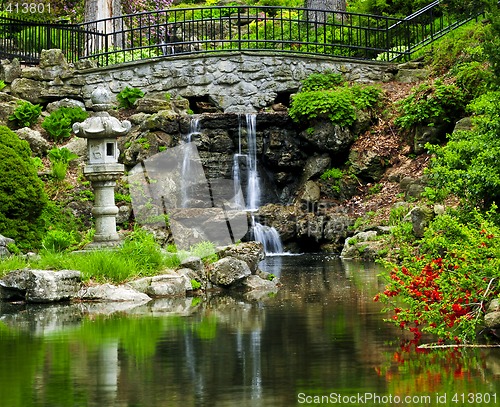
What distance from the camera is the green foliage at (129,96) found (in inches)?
955

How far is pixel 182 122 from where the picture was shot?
74.8 ft

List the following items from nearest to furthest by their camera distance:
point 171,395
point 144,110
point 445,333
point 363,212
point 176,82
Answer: point 171,395
point 445,333
point 363,212
point 144,110
point 176,82

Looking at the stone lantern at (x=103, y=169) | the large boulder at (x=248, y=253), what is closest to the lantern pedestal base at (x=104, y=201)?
the stone lantern at (x=103, y=169)

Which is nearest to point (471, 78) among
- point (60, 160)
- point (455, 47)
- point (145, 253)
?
Result: point (455, 47)

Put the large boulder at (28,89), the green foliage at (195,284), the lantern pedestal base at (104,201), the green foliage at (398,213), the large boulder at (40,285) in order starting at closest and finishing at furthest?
the large boulder at (40,285), the green foliage at (195,284), the lantern pedestal base at (104,201), the green foliage at (398,213), the large boulder at (28,89)

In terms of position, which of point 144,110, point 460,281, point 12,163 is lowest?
point 460,281

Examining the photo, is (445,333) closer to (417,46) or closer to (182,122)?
(182,122)

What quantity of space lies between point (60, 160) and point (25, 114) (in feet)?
6.69

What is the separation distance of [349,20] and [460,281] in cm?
1925

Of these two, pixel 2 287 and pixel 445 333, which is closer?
pixel 445 333

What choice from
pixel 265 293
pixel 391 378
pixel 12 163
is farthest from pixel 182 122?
pixel 391 378

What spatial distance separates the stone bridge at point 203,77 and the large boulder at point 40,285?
11.4 m

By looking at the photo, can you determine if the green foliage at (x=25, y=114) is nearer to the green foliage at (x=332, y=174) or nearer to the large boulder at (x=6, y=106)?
the large boulder at (x=6, y=106)

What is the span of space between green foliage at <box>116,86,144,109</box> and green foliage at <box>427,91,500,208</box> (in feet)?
35.2
